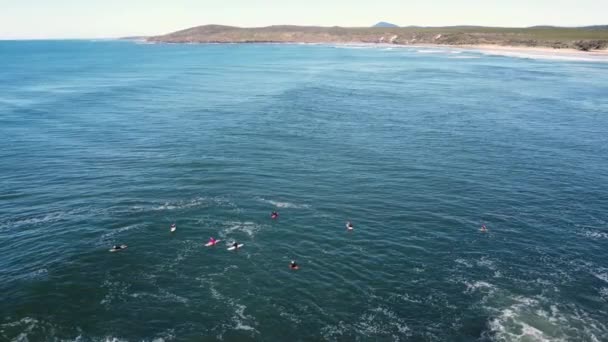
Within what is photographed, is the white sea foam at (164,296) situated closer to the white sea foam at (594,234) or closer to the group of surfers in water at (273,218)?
the group of surfers in water at (273,218)

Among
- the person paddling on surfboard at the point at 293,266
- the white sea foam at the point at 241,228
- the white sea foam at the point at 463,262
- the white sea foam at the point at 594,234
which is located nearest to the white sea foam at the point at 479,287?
the white sea foam at the point at 463,262

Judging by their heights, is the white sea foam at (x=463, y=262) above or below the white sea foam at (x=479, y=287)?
above

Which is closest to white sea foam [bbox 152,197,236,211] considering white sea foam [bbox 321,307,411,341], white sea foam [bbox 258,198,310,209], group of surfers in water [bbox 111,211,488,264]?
white sea foam [bbox 258,198,310,209]

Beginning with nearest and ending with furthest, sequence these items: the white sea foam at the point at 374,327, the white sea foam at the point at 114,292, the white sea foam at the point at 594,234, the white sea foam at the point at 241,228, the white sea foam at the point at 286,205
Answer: the white sea foam at the point at 374,327, the white sea foam at the point at 114,292, the white sea foam at the point at 594,234, the white sea foam at the point at 241,228, the white sea foam at the point at 286,205

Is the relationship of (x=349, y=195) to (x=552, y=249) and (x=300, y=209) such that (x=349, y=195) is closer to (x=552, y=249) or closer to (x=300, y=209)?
(x=300, y=209)

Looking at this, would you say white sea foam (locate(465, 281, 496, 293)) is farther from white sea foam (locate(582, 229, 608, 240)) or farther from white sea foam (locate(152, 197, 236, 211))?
white sea foam (locate(152, 197, 236, 211))

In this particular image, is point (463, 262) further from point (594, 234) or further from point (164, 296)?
point (164, 296)

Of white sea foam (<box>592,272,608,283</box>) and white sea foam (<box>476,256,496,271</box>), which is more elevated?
white sea foam (<box>476,256,496,271</box>)

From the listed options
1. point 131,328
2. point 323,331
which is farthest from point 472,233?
point 131,328
